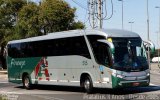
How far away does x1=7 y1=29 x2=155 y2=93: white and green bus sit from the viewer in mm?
19656

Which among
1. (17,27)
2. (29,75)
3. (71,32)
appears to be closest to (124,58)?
(71,32)

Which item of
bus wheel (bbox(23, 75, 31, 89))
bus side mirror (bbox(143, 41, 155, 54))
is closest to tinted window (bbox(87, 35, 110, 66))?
bus side mirror (bbox(143, 41, 155, 54))

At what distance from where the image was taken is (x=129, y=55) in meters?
19.9

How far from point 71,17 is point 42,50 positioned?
25810 millimetres

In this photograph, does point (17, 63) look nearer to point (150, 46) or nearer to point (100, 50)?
point (100, 50)

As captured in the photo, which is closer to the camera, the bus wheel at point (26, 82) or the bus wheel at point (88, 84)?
the bus wheel at point (88, 84)

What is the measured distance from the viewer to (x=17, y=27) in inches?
2133

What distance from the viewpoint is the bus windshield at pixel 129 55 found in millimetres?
19578

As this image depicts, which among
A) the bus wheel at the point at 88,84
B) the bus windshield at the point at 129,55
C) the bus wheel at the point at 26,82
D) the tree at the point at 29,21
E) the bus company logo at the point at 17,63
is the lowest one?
the bus wheel at the point at 26,82

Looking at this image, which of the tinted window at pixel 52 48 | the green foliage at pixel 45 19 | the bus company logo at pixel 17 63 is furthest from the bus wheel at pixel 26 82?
the green foliage at pixel 45 19

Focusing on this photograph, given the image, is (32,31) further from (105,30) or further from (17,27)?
(105,30)

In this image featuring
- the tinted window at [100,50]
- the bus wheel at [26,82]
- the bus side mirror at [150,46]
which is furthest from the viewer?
the bus wheel at [26,82]

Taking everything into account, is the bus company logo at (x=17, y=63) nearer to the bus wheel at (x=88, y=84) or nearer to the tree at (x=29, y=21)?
the bus wheel at (x=88, y=84)

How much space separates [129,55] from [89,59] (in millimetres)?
2070
